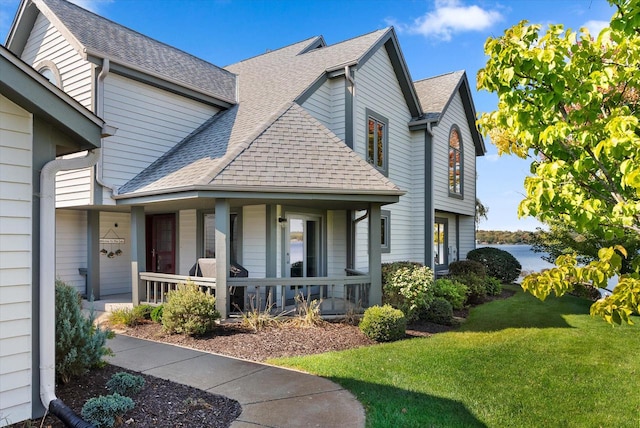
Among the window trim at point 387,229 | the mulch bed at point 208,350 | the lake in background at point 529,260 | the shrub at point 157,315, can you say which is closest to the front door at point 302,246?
the mulch bed at point 208,350

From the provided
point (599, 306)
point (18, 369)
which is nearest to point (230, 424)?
point (18, 369)

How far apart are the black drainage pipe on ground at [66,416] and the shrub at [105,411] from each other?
8 cm

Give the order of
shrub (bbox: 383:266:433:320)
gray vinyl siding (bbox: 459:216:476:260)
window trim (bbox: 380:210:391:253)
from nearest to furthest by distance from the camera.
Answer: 1. shrub (bbox: 383:266:433:320)
2. window trim (bbox: 380:210:391:253)
3. gray vinyl siding (bbox: 459:216:476:260)

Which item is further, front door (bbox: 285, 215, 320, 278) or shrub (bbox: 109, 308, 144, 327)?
front door (bbox: 285, 215, 320, 278)

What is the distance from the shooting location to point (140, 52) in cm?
1182

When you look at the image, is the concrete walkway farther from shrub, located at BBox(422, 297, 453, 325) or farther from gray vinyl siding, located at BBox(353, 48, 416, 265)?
gray vinyl siding, located at BBox(353, 48, 416, 265)

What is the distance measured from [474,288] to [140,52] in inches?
479

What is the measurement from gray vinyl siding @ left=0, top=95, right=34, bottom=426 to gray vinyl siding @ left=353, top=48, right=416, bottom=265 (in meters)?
8.53

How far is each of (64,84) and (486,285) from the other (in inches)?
556

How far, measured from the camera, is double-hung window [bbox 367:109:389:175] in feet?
41.5

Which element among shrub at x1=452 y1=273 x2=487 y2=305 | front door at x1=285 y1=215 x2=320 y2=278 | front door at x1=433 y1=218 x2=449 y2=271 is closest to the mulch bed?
shrub at x1=452 y1=273 x2=487 y2=305

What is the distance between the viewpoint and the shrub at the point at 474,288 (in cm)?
1298

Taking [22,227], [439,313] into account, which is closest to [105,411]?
[22,227]

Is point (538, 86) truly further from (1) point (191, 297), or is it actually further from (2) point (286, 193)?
(1) point (191, 297)
